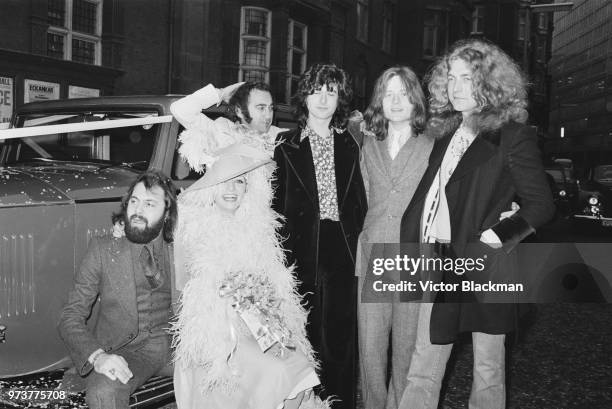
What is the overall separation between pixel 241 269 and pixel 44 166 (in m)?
1.68

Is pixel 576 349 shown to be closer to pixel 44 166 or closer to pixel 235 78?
pixel 44 166

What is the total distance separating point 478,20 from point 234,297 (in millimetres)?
37037

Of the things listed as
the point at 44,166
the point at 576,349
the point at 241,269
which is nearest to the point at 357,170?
the point at 241,269

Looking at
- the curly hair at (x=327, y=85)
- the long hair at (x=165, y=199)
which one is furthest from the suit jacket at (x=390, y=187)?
the long hair at (x=165, y=199)

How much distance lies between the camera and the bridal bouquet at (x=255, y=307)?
2645 mm

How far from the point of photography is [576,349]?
16.3ft

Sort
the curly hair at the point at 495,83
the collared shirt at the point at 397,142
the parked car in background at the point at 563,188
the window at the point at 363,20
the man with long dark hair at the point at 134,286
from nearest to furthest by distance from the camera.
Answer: the curly hair at the point at 495,83, the man with long dark hair at the point at 134,286, the collared shirt at the point at 397,142, the parked car in background at the point at 563,188, the window at the point at 363,20

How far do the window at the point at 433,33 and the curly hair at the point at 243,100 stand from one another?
24.4m

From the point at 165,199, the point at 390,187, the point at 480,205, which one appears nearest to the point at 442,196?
the point at 480,205

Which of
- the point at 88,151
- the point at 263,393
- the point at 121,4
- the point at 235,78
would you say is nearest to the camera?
the point at 263,393

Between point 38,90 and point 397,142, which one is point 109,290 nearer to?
point 397,142

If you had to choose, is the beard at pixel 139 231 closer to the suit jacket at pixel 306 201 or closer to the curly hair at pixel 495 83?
the suit jacket at pixel 306 201

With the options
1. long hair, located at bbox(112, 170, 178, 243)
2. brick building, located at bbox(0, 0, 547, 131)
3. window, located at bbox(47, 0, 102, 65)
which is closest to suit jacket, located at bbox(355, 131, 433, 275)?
long hair, located at bbox(112, 170, 178, 243)

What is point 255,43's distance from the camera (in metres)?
16.2
